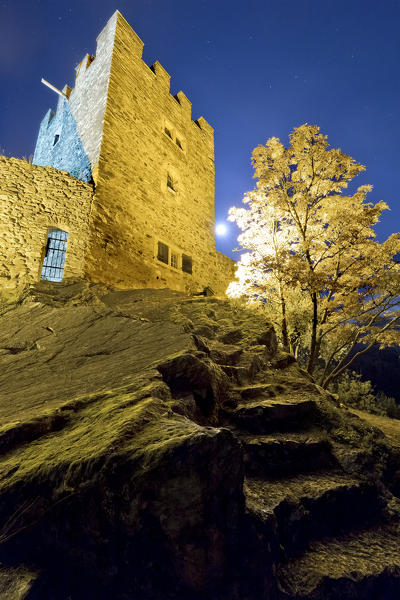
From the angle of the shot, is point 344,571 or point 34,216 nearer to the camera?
point 344,571

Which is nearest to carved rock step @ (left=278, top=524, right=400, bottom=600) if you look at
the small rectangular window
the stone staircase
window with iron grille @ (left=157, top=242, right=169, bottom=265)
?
the stone staircase

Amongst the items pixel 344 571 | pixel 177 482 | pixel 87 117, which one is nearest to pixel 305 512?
pixel 344 571

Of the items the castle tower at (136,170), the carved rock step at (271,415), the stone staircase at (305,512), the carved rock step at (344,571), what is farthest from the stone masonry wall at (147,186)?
the carved rock step at (344,571)

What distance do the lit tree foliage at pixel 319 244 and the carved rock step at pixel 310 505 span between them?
179 inches

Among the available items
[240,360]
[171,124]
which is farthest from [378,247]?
[171,124]

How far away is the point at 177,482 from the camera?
6.29ft

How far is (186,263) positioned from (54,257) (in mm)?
4839

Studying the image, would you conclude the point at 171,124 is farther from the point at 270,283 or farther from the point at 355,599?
the point at 355,599

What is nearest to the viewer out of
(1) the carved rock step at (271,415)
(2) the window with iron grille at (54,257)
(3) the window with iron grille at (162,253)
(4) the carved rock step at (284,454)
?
(4) the carved rock step at (284,454)

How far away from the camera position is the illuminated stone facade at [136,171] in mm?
8922

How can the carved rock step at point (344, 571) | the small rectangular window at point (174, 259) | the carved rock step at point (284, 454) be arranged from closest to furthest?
the carved rock step at point (344, 571), the carved rock step at point (284, 454), the small rectangular window at point (174, 259)

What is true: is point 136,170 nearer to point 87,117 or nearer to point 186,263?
point 87,117

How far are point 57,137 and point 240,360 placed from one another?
1504cm

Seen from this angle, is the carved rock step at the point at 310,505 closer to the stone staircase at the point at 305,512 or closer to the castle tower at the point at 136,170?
the stone staircase at the point at 305,512
